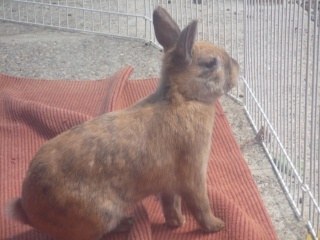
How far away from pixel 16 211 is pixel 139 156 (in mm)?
610

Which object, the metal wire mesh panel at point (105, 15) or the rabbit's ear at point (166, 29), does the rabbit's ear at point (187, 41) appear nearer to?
the rabbit's ear at point (166, 29)

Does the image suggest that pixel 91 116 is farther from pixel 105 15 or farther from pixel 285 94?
pixel 105 15

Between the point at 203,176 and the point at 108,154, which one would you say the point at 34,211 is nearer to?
the point at 108,154

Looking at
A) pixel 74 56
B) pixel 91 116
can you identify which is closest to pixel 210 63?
pixel 91 116

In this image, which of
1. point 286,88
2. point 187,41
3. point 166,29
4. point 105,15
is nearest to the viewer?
point 187,41

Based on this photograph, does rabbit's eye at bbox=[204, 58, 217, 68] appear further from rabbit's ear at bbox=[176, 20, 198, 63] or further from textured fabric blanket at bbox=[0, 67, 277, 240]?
textured fabric blanket at bbox=[0, 67, 277, 240]

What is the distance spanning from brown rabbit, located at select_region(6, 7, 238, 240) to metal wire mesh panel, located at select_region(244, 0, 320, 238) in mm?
406

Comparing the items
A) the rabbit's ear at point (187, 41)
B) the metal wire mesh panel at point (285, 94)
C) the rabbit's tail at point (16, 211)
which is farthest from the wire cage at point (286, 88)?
the rabbit's tail at point (16, 211)

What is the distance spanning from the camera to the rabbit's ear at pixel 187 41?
2686 millimetres

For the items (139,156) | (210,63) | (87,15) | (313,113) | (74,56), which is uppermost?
(210,63)

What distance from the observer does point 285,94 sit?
135 inches

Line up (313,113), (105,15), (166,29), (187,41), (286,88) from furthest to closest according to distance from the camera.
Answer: (105,15) → (286,88) → (166,29) → (313,113) → (187,41)

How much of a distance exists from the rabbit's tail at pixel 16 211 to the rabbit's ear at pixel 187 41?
969mm


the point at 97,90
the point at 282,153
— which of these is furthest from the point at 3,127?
the point at 282,153
